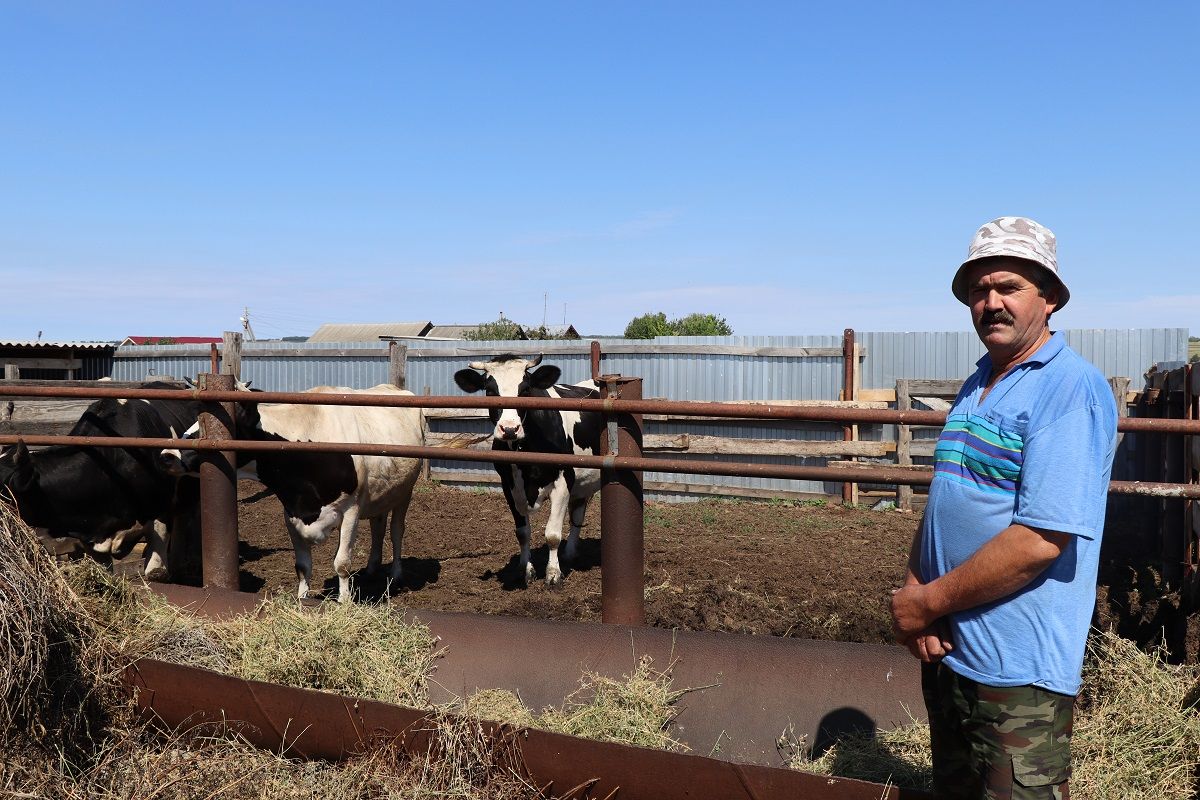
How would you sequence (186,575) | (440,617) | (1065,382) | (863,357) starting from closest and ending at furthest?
(1065,382), (440,617), (186,575), (863,357)

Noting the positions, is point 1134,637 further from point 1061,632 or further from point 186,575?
point 186,575

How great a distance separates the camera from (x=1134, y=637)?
510 centimetres

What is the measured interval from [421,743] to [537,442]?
466cm

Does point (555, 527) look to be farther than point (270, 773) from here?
Yes

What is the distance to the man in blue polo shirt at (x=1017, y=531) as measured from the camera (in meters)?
1.93

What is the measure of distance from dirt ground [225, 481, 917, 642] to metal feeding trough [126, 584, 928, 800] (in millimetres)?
979

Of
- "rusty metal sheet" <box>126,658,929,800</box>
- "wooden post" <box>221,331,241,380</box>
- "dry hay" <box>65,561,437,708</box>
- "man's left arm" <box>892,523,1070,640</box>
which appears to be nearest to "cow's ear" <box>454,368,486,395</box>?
"dry hay" <box>65,561,437,708</box>

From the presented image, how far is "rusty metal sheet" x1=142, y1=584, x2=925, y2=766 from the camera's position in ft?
11.2

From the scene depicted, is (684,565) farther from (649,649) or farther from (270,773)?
(270,773)

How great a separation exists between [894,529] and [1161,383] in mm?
2932

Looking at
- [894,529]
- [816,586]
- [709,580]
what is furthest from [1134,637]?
[894,529]

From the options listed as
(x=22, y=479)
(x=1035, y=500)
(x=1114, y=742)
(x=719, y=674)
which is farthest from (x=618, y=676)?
(x=22, y=479)

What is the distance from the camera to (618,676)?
12.1 feet

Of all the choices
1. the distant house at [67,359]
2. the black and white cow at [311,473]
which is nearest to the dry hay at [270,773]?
the black and white cow at [311,473]
